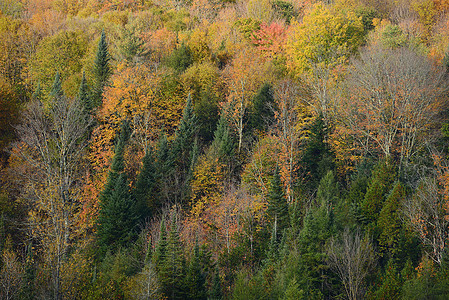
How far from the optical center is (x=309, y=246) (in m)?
31.5

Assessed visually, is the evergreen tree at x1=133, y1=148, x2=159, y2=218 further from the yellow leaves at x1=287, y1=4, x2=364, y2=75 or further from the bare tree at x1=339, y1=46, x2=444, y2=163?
the yellow leaves at x1=287, y1=4, x2=364, y2=75

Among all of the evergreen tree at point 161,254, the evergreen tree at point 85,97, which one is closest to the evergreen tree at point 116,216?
the evergreen tree at point 161,254

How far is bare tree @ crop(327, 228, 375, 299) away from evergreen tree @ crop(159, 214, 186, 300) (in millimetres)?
9170

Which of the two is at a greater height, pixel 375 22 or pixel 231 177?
pixel 375 22

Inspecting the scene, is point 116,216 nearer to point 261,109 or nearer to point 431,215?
point 261,109

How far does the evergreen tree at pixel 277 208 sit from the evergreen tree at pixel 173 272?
26.4 ft

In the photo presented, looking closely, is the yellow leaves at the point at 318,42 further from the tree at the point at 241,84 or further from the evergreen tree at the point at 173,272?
the evergreen tree at the point at 173,272

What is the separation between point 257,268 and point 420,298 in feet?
35.8

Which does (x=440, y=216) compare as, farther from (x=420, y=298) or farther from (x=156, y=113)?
(x=156, y=113)

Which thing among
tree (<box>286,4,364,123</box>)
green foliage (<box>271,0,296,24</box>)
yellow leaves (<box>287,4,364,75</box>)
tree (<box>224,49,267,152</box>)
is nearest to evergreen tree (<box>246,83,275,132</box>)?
tree (<box>224,49,267,152</box>)

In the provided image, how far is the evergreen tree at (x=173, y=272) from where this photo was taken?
31.0 metres

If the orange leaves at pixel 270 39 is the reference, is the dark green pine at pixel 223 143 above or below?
below

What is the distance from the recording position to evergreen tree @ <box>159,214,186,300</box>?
31.0 metres

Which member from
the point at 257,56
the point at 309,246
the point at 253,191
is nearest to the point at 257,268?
the point at 309,246
